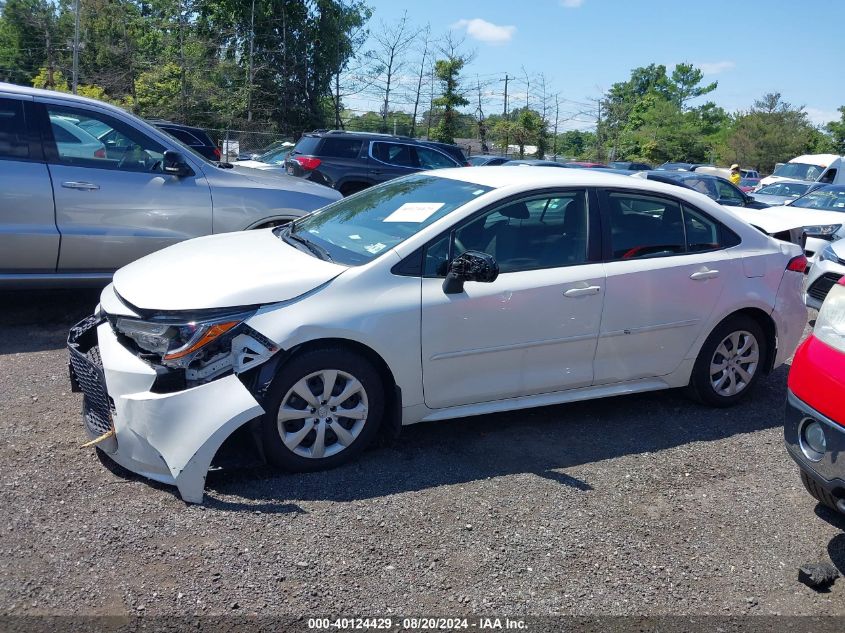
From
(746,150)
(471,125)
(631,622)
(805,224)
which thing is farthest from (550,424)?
(746,150)

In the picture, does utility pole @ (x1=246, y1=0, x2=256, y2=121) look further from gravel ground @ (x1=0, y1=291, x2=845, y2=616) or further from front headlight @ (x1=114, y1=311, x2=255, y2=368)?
front headlight @ (x1=114, y1=311, x2=255, y2=368)

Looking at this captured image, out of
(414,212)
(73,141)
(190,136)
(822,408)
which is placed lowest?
(822,408)

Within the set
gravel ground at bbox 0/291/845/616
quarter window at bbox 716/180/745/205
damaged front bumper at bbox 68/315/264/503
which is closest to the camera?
gravel ground at bbox 0/291/845/616

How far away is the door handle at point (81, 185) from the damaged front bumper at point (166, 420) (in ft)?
9.25

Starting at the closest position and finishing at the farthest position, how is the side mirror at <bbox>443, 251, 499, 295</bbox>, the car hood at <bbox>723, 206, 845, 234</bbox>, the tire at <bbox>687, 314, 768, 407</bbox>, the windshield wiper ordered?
the side mirror at <bbox>443, 251, 499, 295</bbox>
the windshield wiper
the tire at <bbox>687, 314, 768, 407</bbox>
the car hood at <bbox>723, 206, 845, 234</bbox>

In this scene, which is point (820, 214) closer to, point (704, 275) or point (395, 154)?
point (395, 154)

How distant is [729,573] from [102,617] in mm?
2647

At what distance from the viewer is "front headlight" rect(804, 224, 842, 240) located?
10.7 meters

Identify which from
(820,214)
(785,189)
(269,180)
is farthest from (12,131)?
(785,189)

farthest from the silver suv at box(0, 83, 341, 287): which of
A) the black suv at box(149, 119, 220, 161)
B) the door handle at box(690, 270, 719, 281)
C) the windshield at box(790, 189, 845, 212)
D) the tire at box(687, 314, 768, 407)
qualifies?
the black suv at box(149, 119, 220, 161)

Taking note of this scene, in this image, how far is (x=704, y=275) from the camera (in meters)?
5.07

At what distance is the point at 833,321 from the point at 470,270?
178cm

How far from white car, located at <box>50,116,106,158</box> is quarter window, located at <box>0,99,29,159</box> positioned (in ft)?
0.74

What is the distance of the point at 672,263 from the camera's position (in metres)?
5.00
